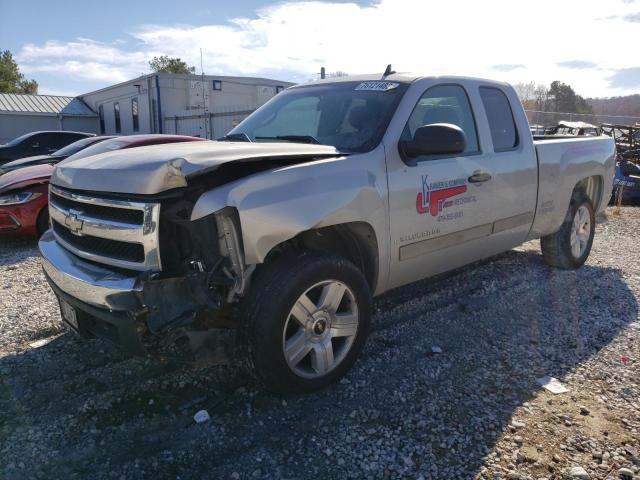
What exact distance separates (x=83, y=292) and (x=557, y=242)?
485 centimetres

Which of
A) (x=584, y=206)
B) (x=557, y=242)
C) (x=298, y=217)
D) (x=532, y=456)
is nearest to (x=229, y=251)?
(x=298, y=217)

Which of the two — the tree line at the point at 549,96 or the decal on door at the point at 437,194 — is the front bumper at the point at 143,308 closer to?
the decal on door at the point at 437,194

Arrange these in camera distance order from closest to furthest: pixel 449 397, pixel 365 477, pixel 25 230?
pixel 365 477
pixel 449 397
pixel 25 230

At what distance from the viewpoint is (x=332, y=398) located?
3.11 m

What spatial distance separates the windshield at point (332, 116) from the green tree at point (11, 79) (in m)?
55.1

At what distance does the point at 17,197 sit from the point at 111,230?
5042 millimetres

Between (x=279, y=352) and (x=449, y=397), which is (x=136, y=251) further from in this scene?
(x=449, y=397)

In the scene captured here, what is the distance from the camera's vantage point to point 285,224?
9.03ft

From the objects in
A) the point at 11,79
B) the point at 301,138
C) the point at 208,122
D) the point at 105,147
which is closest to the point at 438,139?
the point at 301,138

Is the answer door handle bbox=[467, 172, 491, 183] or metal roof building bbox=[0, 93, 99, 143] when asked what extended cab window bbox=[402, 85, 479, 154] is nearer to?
door handle bbox=[467, 172, 491, 183]

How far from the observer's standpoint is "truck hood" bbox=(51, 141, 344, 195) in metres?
2.60

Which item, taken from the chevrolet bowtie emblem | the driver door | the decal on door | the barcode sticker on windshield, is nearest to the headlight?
the chevrolet bowtie emblem

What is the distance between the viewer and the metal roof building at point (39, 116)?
33.2m

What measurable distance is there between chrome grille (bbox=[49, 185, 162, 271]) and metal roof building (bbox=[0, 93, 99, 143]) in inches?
1371
